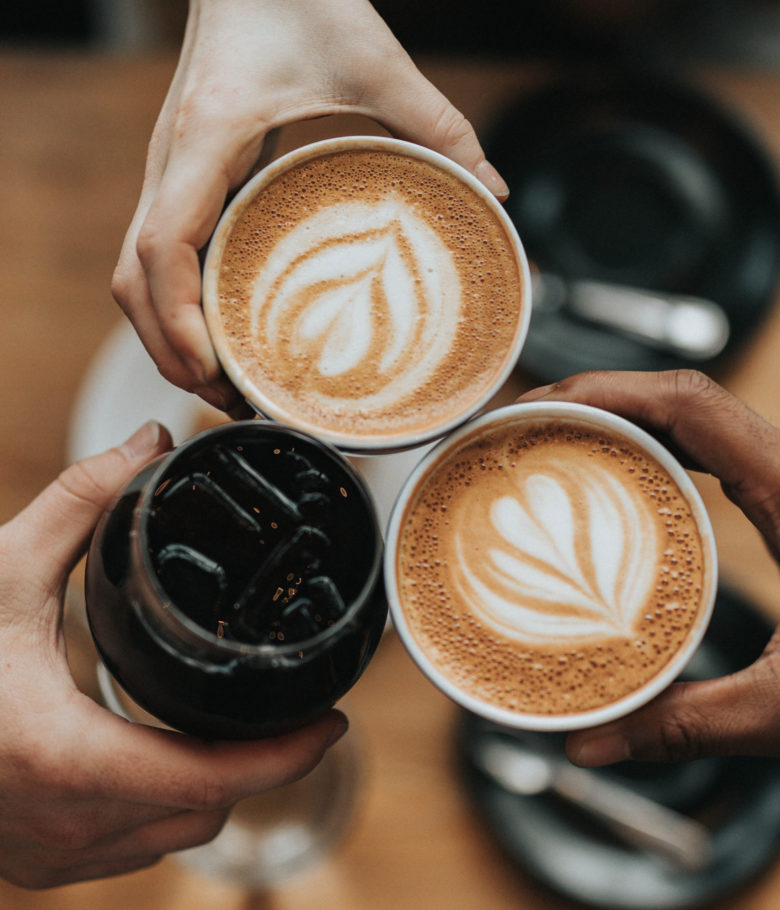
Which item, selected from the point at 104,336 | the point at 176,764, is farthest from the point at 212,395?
the point at 104,336

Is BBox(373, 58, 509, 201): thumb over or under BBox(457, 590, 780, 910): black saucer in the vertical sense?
over

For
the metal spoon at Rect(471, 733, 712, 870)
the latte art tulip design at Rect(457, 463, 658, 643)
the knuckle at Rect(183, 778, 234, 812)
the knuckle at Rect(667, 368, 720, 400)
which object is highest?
A: the knuckle at Rect(667, 368, 720, 400)

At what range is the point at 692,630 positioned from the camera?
2.15ft

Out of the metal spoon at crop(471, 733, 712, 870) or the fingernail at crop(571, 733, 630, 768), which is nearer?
the fingernail at crop(571, 733, 630, 768)

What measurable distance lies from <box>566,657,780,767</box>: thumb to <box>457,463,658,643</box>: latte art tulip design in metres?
0.10

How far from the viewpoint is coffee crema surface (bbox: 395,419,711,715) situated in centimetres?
66

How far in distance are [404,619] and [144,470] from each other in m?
0.24

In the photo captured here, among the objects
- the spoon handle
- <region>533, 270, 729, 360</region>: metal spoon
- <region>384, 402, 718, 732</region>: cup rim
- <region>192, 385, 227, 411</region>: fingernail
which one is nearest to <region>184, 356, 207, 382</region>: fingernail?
<region>192, 385, 227, 411</region>: fingernail

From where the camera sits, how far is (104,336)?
1.09 metres

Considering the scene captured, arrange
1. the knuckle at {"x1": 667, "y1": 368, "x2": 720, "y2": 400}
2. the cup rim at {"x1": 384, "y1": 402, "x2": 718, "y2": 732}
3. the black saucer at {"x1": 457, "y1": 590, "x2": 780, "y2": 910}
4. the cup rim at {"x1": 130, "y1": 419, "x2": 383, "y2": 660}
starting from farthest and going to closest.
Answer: the black saucer at {"x1": 457, "y1": 590, "x2": 780, "y2": 910} < the knuckle at {"x1": 667, "y1": 368, "x2": 720, "y2": 400} < the cup rim at {"x1": 384, "y1": 402, "x2": 718, "y2": 732} < the cup rim at {"x1": 130, "y1": 419, "x2": 383, "y2": 660}

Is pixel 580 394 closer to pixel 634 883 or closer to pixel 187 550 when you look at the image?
pixel 187 550

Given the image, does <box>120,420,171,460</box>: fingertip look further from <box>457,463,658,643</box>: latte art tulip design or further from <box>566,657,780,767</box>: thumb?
<box>566,657,780,767</box>: thumb

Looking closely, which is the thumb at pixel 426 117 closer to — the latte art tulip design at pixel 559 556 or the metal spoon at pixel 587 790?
the latte art tulip design at pixel 559 556

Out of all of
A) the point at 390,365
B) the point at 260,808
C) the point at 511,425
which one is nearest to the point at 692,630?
the point at 511,425
